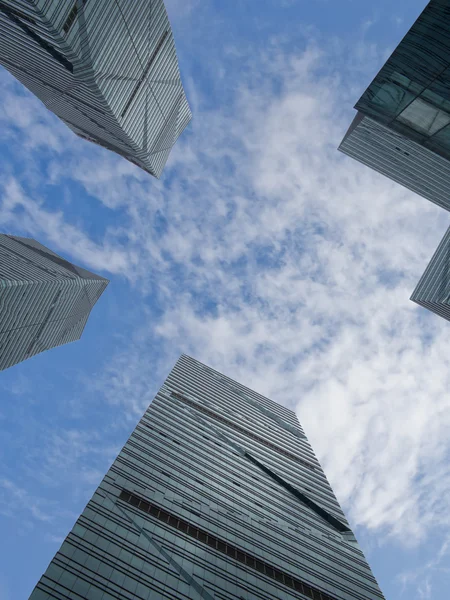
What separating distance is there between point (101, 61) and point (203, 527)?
60016 mm

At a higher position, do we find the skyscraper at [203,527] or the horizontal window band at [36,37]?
the horizontal window band at [36,37]

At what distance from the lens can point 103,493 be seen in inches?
1340

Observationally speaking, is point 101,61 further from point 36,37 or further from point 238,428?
point 238,428

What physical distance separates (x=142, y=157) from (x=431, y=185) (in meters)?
66.1

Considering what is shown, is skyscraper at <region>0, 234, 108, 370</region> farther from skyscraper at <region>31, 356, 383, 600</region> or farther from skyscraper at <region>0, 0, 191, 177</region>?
skyscraper at <region>31, 356, 383, 600</region>

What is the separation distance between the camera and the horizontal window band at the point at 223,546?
1368 inches

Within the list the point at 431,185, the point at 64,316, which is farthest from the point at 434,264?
the point at 64,316

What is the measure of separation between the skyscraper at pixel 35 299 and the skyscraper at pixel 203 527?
38006mm

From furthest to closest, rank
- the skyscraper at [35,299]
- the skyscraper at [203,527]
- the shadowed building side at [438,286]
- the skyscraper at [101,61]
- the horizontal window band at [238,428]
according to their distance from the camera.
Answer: the skyscraper at [35,299], the shadowed building side at [438,286], the horizontal window band at [238,428], the skyscraper at [101,61], the skyscraper at [203,527]

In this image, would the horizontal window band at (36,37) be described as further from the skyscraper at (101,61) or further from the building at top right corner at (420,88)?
the building at top right corner at (420,88)

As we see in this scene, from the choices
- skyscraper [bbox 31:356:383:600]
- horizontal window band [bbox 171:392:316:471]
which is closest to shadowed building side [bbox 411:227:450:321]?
horizontal window band [bbox 171:392:316:471]

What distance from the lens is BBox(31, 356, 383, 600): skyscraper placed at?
27359mm

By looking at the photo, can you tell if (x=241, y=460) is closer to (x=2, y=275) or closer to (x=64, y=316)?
(x=2, y=275)

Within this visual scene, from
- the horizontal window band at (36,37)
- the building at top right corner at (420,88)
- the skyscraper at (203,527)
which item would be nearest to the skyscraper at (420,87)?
the building at top right corner at (420,88)
